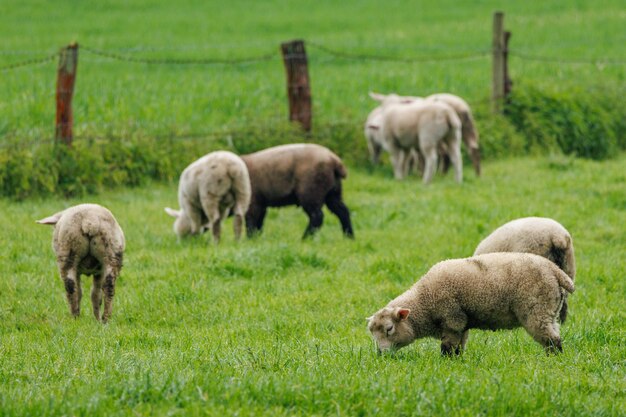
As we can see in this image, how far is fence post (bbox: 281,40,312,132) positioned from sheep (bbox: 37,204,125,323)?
8426mm

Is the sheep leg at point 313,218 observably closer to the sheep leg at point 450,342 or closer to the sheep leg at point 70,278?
the sheep leg at point 70,278

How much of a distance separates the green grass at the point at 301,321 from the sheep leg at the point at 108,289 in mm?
126

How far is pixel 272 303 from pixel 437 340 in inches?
66.6

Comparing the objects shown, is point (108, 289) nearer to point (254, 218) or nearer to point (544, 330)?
point (544, 330)

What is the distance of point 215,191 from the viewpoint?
1170 cm

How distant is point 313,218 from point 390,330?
5487 millimetres

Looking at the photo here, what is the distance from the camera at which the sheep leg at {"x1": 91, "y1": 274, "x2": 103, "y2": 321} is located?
354 inches

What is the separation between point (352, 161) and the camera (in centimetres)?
1742

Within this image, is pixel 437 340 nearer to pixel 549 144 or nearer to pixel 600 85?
pixel 549 144

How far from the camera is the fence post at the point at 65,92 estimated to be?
1461 centimetres

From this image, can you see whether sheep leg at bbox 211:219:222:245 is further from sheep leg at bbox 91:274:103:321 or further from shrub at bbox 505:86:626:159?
shrub at bbox 505:86:626:159

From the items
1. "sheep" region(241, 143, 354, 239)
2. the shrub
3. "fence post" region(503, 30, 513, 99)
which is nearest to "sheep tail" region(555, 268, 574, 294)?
"sheep" region(241, 143, 354, 239)

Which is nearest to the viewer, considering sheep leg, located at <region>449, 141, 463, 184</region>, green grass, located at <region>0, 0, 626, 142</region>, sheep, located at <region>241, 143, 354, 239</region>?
sheep, located at <region>241, 143, 354, 239</region>

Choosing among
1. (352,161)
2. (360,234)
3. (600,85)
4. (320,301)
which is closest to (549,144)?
(600,85)
